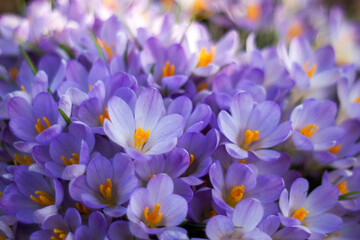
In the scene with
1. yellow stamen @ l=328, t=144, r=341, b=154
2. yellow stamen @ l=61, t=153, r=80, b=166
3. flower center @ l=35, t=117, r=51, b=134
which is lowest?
yellow stamen @ l=61, t=153, r=80, b=166

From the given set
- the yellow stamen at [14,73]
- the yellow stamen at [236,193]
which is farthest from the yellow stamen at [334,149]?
the yellow stamen at [14,73]

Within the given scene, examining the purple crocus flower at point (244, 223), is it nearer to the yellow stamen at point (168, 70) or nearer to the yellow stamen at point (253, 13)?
the yellow stamen at point (168, 70)

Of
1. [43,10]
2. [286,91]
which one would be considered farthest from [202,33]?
[43,10]

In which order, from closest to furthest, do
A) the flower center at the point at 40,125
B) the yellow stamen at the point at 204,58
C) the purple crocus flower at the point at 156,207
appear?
the purple crocus flower at the point at 156,207
the flower center at the point at 40,125
the yellow stamen at the point at 204,58

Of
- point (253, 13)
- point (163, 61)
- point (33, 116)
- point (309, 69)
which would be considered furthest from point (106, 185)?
point (253, 13)

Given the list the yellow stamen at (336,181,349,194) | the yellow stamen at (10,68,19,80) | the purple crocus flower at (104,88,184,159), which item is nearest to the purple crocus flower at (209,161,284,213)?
the purple crocus flower at (104,88,184,159)

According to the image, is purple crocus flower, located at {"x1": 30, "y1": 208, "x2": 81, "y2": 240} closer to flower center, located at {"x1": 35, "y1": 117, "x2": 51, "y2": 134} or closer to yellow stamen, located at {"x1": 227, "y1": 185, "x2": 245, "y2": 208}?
flower center, located at {"x1": 35, "y1": 117, "x2": 51, "y2": 134}
